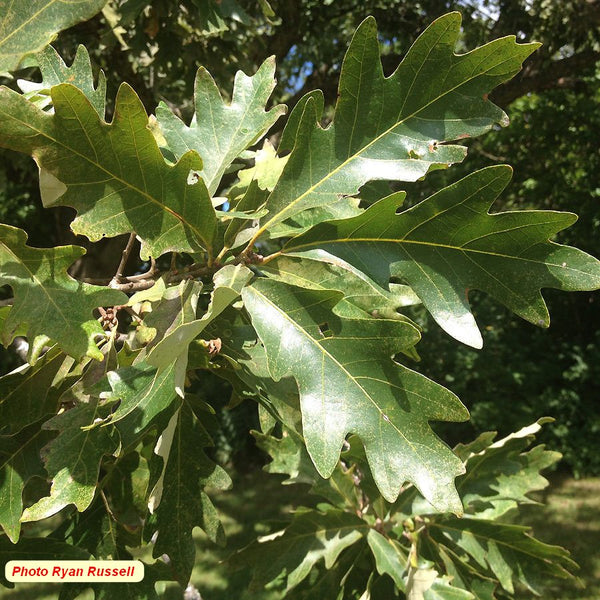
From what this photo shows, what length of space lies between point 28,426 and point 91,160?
0.64 metres

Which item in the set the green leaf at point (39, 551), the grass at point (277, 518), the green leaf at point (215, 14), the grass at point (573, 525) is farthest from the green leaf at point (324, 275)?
the grass at point (573, 525)

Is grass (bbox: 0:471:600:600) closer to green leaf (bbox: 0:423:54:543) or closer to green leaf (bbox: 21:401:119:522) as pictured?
green leaf (bbox: 0:423:54:543)

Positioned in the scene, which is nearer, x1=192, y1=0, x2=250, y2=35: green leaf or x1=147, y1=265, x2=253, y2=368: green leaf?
x1=147, y1=265, x2=253, y2=368: green leaf

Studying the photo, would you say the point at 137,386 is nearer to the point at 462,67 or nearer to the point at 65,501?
the point at 65,501

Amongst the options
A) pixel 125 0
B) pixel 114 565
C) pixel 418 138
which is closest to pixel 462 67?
pixel 418 138

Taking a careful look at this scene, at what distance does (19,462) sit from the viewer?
1358 millimetres

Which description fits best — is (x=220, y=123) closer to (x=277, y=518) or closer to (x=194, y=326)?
(x=194, y=326)

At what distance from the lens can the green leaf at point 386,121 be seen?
1174 mm

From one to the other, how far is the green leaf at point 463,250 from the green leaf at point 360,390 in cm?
12

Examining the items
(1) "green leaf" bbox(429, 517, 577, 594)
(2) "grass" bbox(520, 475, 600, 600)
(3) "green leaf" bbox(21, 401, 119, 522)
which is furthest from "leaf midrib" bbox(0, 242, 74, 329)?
(2) "grass" bbox(520, 475, 600, 600)

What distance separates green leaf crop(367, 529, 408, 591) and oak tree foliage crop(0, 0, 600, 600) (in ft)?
1.88

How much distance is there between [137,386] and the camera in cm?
112

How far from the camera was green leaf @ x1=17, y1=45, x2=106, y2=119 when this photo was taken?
1.28 m

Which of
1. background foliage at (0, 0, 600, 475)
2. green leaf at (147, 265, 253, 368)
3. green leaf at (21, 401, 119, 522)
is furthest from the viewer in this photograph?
background foliage at (0, 0, 600, 475)
